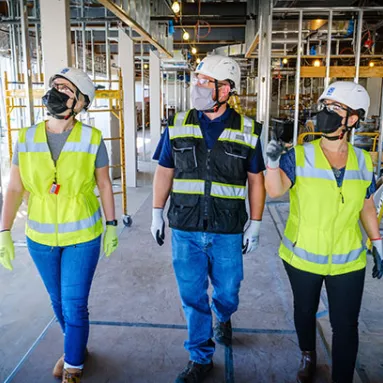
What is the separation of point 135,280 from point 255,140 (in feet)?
6.77

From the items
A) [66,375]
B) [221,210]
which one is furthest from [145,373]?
[221,210]

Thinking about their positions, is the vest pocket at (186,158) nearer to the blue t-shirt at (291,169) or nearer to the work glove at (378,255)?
the blue t-shirt at (291,169)

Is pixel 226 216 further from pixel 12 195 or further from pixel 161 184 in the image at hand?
pixel 12 195

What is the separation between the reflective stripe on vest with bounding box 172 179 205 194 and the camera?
90.6 inches

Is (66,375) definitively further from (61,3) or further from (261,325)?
(61,3)

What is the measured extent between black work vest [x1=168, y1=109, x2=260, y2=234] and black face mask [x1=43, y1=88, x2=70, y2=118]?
0.62 m

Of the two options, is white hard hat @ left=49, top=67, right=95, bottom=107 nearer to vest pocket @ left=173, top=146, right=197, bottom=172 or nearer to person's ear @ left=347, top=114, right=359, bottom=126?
vest pocket @ left=173, top=146, right=197, bottom=172

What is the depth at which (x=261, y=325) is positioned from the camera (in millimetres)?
3021

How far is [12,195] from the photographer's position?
2.24 meters

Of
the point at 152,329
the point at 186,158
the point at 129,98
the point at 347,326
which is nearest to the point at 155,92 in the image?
the point at 129,98

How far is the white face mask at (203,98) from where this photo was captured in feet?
7.50

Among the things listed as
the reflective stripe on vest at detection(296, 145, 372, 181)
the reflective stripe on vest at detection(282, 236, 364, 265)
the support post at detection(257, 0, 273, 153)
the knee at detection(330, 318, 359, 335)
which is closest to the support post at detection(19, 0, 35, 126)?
the reflective stripe on vest at detection(296, 145, 372, 181)

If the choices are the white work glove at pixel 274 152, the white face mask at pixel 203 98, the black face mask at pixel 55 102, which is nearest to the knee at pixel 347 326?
the white work glove at pixel 274 152

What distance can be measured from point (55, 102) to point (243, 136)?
40.6 inches
